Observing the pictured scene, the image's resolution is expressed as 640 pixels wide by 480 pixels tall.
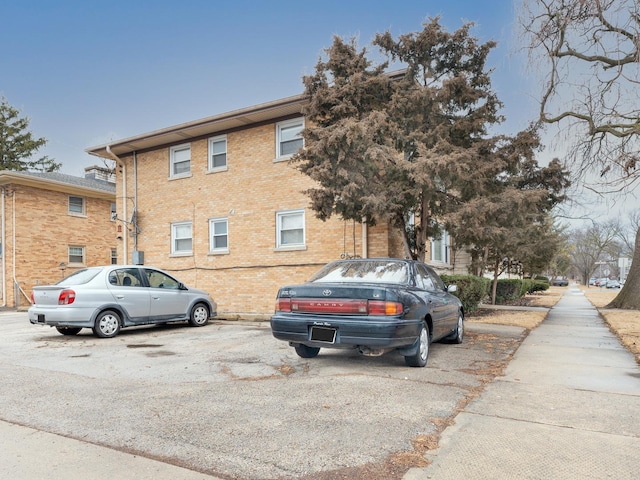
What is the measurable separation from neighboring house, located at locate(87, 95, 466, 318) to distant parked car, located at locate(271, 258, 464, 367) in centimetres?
623

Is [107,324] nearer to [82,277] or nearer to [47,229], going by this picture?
[82,277]

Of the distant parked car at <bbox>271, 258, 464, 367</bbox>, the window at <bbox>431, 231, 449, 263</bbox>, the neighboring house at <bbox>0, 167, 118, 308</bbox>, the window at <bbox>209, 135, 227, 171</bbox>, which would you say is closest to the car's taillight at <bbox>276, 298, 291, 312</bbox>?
the distant parked car at <bbox>271, 258, 464, 367</bbox>

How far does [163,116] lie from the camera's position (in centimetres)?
2305

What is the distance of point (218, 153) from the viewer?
16609 millimetres

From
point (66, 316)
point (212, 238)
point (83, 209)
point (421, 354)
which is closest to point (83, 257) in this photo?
point (83, 209)

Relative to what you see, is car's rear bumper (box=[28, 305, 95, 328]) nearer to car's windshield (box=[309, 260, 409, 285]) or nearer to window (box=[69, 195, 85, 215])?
car's windshield (box=[309, 260, 409, 285])

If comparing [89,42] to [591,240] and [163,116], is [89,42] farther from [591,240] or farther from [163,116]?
[591,240]

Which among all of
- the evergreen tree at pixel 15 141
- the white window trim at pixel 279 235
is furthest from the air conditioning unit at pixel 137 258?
the evergreen tree at pixel 15 141

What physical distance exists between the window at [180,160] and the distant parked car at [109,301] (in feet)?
24.2

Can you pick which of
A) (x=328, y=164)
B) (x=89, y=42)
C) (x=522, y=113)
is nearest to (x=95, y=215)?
(x=89, y=42)

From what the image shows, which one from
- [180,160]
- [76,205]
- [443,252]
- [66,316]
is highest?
[180,160]

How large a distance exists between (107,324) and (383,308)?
6507 millimetres

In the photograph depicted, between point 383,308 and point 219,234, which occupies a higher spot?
point 219,234

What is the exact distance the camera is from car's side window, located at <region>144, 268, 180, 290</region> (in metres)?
10.7
